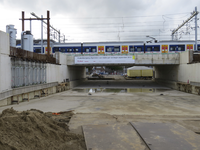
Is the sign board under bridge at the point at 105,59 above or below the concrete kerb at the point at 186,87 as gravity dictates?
above

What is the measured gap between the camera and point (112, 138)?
5.62m

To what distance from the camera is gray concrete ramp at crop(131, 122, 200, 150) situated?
496cm

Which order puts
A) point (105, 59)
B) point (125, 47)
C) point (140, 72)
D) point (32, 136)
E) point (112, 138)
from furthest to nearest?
point (140, 72) < point (125, 47) < point (105, 59) < point (112, 138) < point (32, 136)

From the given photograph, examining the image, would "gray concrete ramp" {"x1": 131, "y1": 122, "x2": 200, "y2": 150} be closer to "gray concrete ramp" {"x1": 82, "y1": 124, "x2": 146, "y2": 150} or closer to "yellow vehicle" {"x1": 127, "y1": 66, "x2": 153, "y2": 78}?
"gray concrete ramp" {"x1": 82, "y1": 124, "x2": 146, "y2": 150}

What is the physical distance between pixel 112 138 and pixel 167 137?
1989mm

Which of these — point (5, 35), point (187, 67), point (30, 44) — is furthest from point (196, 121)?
point (30, 44)

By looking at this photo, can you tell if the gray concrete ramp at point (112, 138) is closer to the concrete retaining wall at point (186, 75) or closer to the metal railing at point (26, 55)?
the metal railing at point (26, 55)

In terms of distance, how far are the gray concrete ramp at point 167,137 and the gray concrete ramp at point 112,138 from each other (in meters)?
0.30

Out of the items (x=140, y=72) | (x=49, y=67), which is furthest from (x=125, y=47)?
(x=140, y=72)

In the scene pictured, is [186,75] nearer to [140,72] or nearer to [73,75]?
[73,75]

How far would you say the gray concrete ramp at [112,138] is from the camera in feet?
16.3

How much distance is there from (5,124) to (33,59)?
1234cm

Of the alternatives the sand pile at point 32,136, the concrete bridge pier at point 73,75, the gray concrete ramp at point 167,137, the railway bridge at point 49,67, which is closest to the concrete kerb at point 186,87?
the railway bridge at point 49,67

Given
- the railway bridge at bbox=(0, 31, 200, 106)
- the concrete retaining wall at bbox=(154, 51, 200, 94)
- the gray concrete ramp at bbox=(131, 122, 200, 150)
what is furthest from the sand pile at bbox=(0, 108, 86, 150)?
the concrete retaining wall at bbox=(154, 51, 200, 94)
